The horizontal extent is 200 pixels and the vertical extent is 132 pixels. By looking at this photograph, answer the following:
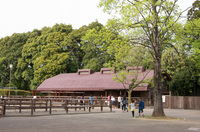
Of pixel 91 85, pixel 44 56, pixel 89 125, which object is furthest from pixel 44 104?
pixel 44 56

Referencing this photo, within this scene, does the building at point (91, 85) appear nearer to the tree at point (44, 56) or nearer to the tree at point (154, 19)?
the tree at point (44, 56)

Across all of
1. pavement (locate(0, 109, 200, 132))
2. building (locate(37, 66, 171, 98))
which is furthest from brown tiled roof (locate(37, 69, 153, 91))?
pavement (locate(0, 109, 200, 132))

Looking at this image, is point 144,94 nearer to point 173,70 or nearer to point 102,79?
point 102,79

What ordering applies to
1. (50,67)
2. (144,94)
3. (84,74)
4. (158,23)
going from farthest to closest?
(50,67)
(84,74)
(144,94)
(158,23)

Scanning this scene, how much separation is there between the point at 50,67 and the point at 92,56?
31.1 feet

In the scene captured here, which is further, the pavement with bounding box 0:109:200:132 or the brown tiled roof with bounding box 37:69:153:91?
the brown tiled roof with bounding box 37:69:153:91

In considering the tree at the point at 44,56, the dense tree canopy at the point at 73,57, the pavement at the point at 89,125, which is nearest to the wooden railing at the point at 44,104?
the pavement at the point at 89,125

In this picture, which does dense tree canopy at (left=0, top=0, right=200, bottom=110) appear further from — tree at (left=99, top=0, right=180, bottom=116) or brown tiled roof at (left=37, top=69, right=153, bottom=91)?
tree at (left=99, top=0, right=180, bottom=116)

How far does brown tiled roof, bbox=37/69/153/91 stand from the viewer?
1623 inches

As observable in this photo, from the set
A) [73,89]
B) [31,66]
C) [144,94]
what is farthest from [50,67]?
[144,94]

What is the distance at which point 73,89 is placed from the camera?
4384cm

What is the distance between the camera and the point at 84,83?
145 ft

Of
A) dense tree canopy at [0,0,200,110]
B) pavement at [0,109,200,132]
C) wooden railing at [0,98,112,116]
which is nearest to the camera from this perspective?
pavement at [0,109,200,132]

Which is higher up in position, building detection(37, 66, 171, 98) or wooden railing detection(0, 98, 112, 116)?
building detection(37, 66, 171, 98)
